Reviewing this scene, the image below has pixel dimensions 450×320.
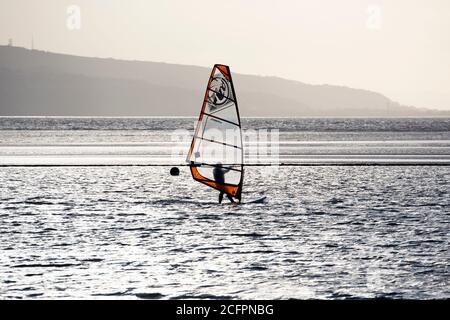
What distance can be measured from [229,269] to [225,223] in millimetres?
6180

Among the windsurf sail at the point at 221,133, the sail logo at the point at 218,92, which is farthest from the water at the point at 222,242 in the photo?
the sail logo at the point at 218,92

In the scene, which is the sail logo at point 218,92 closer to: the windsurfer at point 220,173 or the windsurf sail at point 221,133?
the windsurf sail at point 221,133

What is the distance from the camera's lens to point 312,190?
2925 centimetres

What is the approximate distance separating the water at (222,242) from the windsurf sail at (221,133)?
1031 millimetres

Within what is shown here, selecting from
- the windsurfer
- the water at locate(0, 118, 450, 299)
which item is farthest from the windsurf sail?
the water at locate(0, 118, 450, 299)

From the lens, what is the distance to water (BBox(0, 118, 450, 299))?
1190 centimetres

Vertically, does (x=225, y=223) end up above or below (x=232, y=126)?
below

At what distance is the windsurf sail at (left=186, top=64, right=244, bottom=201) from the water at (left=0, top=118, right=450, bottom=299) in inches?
40.6

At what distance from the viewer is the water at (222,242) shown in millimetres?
11898

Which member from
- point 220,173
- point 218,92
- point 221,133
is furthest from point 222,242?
point 218,92

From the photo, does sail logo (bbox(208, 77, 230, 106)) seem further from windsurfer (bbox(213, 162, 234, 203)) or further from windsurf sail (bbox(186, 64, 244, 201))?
windsurfer (bbox(213, 162, 234, 203))

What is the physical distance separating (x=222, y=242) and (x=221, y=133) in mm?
7632
